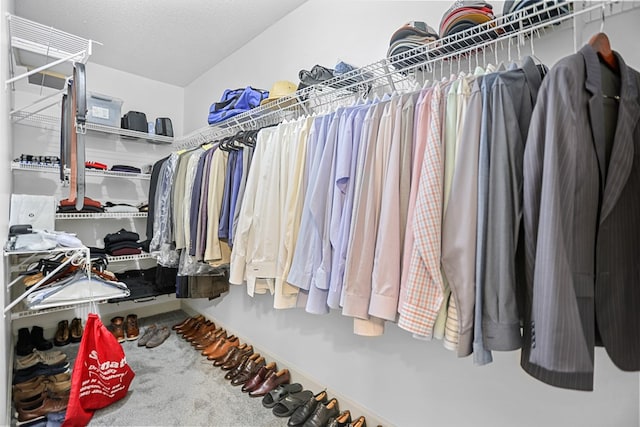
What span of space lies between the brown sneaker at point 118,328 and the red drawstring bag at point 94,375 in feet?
3.37

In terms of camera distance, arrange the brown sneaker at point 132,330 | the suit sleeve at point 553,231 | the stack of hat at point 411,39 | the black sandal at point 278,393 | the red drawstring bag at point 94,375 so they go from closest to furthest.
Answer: the suit sleeve at point 553,231 → the stack of hat at point 411,39 → the red drawstring bag at point 94,375 → the black sandal at point 278,393 → the brown sneaker at point 132,330

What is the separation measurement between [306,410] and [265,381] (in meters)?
0.42

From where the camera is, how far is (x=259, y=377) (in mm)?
1972

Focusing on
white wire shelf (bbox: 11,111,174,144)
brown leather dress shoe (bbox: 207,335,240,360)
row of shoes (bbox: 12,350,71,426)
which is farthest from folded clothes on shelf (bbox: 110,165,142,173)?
brown leather dress shoe (bbox: 207,335,240,360)

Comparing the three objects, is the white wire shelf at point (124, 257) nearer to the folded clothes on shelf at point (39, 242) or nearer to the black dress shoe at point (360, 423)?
the folded clothes on shelf at point (39, 242)

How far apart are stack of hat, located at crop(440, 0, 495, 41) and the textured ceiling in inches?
55.7

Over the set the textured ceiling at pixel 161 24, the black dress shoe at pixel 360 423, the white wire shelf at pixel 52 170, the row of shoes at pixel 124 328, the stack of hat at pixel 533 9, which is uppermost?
the textured ceiling at pixel 161 24

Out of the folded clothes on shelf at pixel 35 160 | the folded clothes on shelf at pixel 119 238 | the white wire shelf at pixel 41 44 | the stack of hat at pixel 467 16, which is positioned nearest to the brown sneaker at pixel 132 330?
the folded clothes on shelf at pixel 119 238

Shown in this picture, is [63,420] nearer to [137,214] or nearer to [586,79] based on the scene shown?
[137,214]

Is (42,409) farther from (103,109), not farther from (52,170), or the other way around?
(103,109)

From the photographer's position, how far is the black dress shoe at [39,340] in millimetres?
2371

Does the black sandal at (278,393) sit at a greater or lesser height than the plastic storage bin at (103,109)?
lesser

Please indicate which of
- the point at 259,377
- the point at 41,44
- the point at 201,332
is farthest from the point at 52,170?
the point at 259,377

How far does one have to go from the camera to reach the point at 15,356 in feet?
7.22
